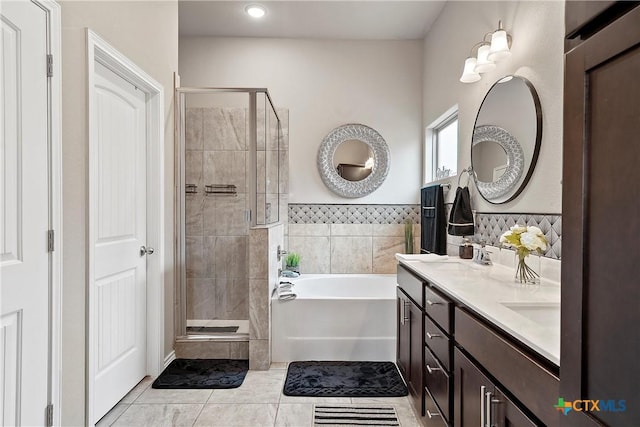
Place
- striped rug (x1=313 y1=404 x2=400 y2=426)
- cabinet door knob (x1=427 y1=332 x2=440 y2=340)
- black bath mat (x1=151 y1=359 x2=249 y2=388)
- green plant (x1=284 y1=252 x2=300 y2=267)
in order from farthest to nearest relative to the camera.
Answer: green plant (x1=284 y1=252 x2=300 y2=267), black bath mat (x1=151 y1=359 x2=249 y2=388), striped rug (x1=313 y1=404 x2=400 y2=426), cabinet door knob (x1=427 y1=332 x2=440 y2=340)

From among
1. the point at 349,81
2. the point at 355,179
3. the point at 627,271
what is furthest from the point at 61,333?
the point at 349,81

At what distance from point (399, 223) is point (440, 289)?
7.38 feet

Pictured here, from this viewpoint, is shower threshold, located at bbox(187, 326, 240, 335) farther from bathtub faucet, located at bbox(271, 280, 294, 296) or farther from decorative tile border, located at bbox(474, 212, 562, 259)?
decorative tile border, located at bbox(474, 212, 562, 259)

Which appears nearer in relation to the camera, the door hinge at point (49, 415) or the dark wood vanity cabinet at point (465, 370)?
the dark wood vanity cabinet at point (465, 370)

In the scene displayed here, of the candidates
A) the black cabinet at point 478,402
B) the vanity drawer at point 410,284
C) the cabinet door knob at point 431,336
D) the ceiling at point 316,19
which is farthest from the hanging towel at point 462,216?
the ceiling at point 316,19

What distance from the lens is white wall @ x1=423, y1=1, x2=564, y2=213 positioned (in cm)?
173

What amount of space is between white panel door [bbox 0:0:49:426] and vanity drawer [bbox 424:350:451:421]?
1691 mm

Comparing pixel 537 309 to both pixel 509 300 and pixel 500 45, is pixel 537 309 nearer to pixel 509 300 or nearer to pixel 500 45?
pixel 509 300

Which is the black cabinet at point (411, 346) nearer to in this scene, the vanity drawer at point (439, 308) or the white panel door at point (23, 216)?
the vanity drawer at point (439, 308)

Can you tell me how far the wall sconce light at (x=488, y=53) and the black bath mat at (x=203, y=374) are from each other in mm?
2618

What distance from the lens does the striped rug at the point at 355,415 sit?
6.62ft

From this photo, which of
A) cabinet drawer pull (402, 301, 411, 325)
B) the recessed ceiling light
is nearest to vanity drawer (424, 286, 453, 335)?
cabinet drawer pull (402, 301, 411, 325)

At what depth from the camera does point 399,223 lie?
152 inches

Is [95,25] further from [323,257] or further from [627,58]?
[323,257]
